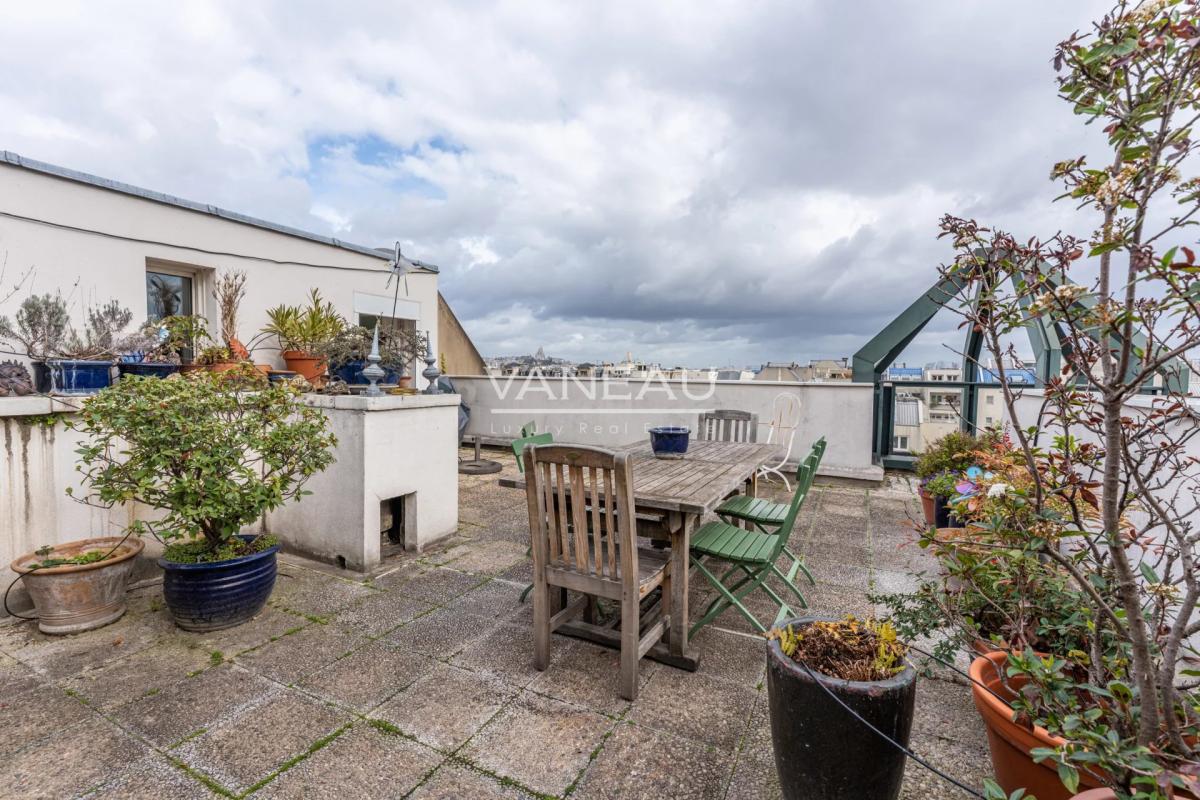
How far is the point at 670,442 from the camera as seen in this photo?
12.0ft

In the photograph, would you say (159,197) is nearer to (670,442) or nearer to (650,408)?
(670,442)

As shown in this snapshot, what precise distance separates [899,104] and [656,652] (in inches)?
180

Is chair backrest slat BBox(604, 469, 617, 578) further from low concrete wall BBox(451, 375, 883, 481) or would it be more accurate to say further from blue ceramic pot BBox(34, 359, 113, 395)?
low concrete wall BBox(451, 375, 883, 481)

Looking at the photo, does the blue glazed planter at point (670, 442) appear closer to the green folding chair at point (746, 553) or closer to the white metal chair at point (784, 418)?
the green folding chair at point (746, 553)

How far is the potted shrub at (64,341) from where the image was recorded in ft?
11.2

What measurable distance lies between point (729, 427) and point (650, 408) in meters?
2.43

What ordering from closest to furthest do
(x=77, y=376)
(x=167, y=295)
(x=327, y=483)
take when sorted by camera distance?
(x=77, y=376) < (x=327, y=483) < (x=167, y=295)

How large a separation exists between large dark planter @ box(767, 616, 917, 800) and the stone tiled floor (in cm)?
32

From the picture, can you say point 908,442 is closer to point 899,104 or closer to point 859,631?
point 899,104

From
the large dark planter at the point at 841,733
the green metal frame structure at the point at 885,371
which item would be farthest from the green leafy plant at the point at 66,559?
the green metal frame structure at the point at 885,371

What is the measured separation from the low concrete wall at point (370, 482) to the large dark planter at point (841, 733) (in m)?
2.86

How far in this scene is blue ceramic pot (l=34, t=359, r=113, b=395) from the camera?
3.36m

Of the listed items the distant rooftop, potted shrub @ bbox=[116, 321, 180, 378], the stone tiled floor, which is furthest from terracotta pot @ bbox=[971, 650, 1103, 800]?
the distant rooftop

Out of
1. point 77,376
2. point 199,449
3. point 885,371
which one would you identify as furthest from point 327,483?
point 885,371
